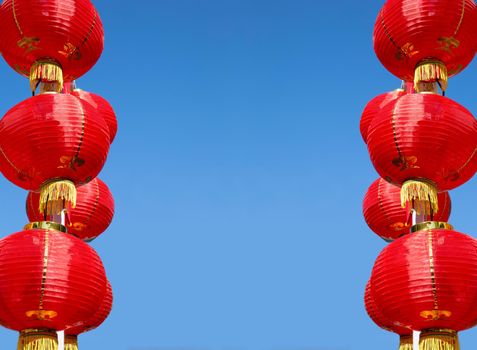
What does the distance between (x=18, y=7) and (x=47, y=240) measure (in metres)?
2.11

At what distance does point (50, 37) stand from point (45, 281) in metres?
2.22

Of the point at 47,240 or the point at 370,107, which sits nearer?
the point at 47,240

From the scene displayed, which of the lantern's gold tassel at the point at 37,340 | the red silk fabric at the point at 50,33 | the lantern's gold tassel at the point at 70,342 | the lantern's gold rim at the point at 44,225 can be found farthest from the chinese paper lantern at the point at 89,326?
the red silk fabric at the point at 50,33

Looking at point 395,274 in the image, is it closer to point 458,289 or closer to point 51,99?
point 458,289

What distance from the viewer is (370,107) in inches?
385

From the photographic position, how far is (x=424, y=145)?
8.06m

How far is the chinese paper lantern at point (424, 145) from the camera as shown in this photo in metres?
8.07

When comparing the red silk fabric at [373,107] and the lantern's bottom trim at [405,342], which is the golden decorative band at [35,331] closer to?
the lantern's bottom trim at [405,342]

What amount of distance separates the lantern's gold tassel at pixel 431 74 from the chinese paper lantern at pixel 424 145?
393 mm

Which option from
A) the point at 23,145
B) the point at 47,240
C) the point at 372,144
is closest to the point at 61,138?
the point at 23,145

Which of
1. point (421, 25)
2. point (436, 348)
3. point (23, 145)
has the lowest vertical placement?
point (436, 348)

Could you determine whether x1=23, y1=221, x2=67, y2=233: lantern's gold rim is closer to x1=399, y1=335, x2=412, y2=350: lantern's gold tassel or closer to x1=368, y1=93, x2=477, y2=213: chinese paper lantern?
x1=368, y1=93, x2=477, y2=213: chinese paper lantern

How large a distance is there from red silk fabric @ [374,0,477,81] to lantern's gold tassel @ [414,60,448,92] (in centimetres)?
5

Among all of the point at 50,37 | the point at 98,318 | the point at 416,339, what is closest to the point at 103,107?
the point at 50,37
